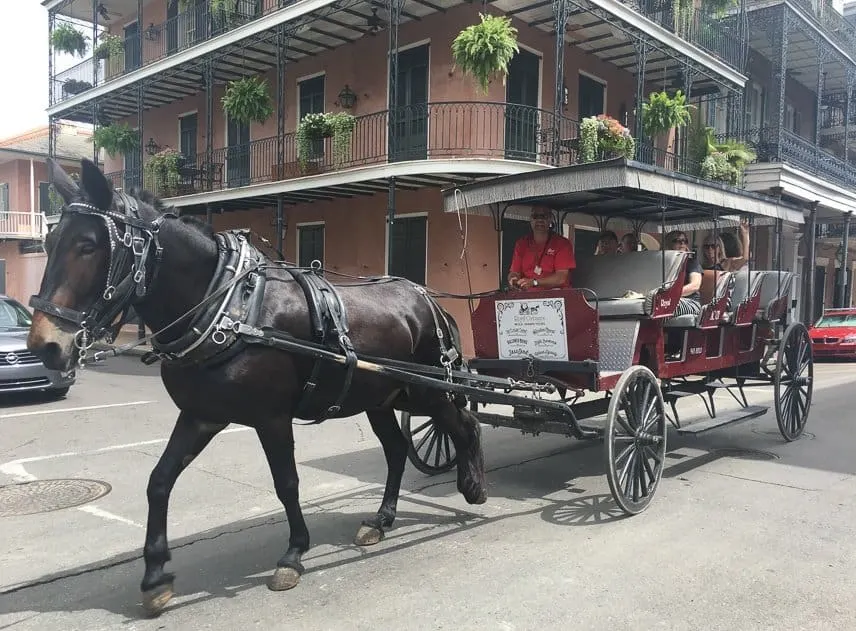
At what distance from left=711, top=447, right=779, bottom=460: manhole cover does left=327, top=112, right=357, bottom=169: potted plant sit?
1061cm

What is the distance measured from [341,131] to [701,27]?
33.5ft

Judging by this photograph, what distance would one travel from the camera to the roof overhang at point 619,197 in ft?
17.5

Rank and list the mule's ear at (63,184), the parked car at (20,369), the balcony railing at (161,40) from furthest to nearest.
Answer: the balcony railing at (161,40), the parked car at (20,369), the mule's ear at (63,184)

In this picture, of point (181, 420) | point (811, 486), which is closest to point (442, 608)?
point (181, 420)

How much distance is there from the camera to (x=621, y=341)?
5793 mm

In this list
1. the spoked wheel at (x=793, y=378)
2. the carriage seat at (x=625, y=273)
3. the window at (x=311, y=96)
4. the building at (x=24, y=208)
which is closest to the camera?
the carriage seat at (x=625, y=273)

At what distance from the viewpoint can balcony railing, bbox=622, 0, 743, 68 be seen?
55.0 feet

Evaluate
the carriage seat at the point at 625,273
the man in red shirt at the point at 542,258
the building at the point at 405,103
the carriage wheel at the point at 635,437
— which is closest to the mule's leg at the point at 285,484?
the carriage wheel at the point at 635,437

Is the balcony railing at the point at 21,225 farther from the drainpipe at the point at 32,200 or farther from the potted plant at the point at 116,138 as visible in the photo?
the potted plant at the point at 116,138

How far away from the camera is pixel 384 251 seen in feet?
54.0

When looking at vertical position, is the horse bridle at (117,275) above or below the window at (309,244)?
below

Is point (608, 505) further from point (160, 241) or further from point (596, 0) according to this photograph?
point (596, 0)

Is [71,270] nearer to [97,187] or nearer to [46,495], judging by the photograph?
[97,187]

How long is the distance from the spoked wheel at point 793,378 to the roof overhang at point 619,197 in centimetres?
136
